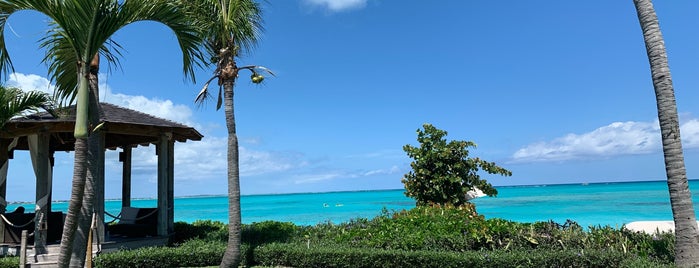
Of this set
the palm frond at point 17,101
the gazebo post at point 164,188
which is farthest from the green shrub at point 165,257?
the palm frond at point 17,101

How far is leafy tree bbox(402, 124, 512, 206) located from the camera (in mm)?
14297

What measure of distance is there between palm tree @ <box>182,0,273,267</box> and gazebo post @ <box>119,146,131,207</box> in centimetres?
550

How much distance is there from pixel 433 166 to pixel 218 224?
6.70 metres

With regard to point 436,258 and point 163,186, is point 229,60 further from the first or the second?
point 436,258

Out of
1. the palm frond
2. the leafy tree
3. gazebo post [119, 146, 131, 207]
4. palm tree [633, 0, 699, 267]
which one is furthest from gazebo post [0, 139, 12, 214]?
palm tree [633, 0, 699, 267]

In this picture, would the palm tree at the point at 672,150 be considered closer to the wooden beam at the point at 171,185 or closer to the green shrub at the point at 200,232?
the green shrub at the point at 200,232

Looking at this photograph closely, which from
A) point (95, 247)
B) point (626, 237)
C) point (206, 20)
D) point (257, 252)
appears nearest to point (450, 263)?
point (626, 237)

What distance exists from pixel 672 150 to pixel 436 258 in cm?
375

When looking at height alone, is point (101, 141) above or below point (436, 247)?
above

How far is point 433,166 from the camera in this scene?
14.6 m

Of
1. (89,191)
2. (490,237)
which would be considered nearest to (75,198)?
(89,191)

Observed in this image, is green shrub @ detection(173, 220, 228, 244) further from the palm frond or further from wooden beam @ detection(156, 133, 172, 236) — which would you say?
the palm frond

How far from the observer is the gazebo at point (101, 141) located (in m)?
9.44

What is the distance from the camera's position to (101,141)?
980 cm
